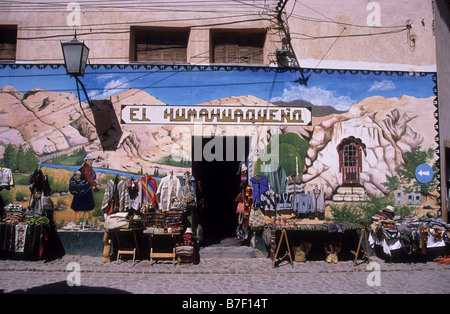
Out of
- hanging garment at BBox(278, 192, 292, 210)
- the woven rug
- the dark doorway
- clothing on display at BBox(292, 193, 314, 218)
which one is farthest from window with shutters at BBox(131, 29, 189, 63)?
the woven rug

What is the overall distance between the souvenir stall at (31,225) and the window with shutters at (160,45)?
4254mm

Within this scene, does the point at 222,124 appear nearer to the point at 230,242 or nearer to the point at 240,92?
the point at 240,92

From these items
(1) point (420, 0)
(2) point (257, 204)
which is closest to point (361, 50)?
(1) point (420, 0)

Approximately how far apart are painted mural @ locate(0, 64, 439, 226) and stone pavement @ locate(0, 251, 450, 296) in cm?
176

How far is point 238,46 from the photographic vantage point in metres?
10.5

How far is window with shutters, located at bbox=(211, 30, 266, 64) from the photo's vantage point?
34.1ft

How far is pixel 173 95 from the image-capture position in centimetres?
987

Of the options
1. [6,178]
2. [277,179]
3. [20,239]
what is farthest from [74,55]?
[277,179]

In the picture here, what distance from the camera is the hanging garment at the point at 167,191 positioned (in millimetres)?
9445

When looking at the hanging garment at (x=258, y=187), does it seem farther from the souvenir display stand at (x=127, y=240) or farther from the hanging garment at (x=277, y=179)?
the souvenir display stand at (x=127, y=240)

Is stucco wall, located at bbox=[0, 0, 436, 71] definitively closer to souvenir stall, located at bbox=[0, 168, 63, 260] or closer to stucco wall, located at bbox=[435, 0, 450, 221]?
stucco wall, located at bbox=[435, 0, 450, 221]

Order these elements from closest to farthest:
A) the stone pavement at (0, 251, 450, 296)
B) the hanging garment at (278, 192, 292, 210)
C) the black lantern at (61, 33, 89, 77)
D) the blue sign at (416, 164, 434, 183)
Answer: the stone pavement at (0, 251, 450, 296) → the black lantern at (61, 33, 89, 77) → the hanging garment at (278, 192, 292, 210) → the blue sign at (416, 164, 434, 183)

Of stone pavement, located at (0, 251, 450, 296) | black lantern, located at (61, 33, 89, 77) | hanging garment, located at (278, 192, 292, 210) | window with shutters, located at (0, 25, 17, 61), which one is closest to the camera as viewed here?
stone pavement, located at (0, 251, 450, 296)
